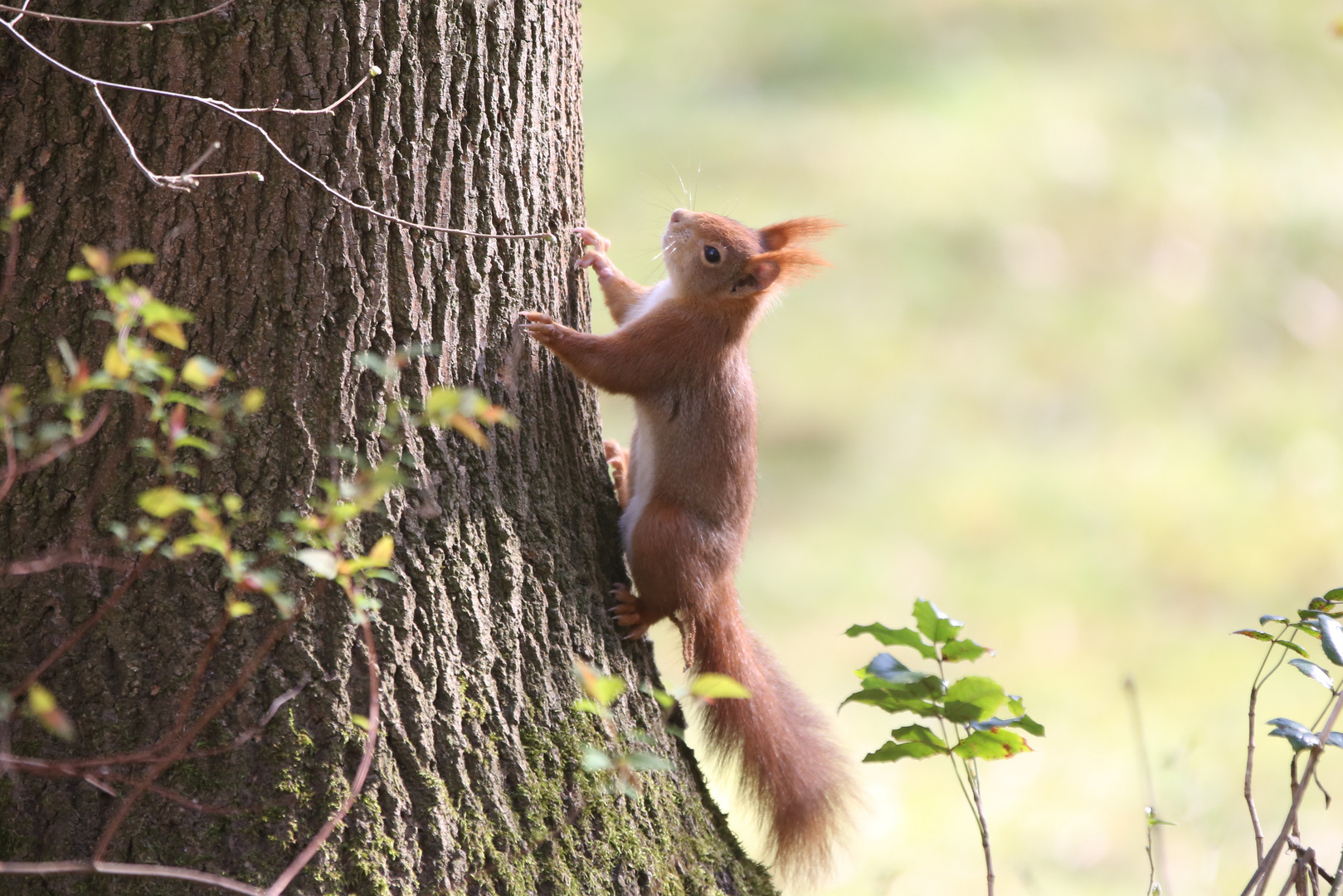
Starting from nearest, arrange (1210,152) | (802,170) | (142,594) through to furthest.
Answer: (142,594)
(802,170)
(1210,152)

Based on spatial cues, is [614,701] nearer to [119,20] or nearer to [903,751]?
[903,751]

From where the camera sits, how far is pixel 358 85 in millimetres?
1979

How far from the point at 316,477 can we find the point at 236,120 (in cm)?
55

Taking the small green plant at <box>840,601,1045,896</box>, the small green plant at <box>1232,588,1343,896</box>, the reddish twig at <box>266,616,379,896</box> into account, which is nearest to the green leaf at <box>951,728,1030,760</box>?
the small green plant at <box>840,601,1045,896</box>

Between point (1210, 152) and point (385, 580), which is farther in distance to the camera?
point (1210, 152)

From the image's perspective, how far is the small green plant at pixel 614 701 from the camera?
1.53 meters

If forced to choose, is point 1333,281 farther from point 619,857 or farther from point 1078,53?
point 619,857

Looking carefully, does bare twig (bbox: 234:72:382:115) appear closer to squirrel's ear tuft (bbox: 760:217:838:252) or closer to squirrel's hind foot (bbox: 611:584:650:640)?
squirrel's hind foot (bbox: 611:584:650:640)

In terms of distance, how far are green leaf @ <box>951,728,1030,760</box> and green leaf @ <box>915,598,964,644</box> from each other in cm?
21

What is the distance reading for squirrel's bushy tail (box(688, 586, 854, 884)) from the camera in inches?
101

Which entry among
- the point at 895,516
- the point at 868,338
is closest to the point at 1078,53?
the point at 868,338

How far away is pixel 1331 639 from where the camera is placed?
2.04 metres

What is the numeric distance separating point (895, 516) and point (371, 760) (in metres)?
5.89

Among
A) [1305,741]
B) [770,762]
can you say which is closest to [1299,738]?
[1305,741]
